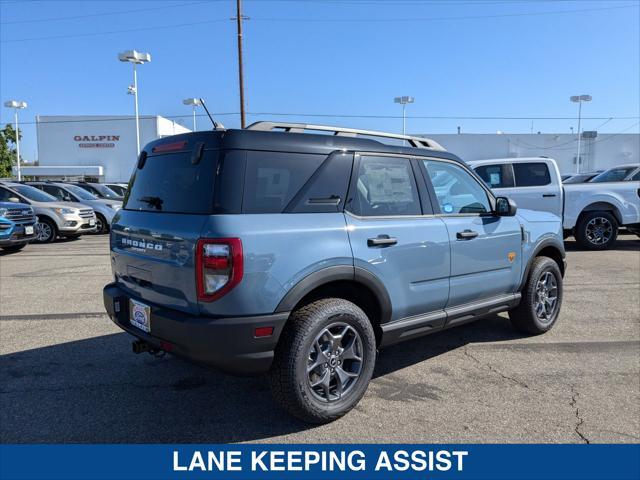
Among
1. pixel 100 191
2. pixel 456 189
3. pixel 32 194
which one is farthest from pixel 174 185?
pixel 100 191

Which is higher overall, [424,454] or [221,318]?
[221,318]

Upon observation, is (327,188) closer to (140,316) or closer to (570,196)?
(140,316)

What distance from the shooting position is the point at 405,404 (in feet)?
11.7

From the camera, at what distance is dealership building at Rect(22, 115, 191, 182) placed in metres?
47.2

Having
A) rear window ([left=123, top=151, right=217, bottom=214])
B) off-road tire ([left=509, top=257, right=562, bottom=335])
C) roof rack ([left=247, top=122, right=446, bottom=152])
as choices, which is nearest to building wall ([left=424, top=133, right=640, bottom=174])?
off-road tire ([left=509, top=257, right=562, bottom=335])

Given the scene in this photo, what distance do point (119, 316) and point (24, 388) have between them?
105cm

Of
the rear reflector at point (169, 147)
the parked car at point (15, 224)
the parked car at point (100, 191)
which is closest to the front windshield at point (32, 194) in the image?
the parked car at point (15, 224)

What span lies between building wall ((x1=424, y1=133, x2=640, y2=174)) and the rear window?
158 feet

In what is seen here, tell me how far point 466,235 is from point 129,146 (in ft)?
159

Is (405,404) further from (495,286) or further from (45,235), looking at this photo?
(45,235)

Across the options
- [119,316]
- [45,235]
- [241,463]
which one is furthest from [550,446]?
[45,235]

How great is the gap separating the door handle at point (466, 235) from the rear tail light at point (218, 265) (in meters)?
2.02

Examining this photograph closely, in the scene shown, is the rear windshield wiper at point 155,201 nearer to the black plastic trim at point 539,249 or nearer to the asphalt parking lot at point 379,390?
the asphalt parking lot at point 379,390

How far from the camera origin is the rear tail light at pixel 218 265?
2783mm
